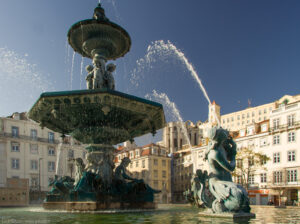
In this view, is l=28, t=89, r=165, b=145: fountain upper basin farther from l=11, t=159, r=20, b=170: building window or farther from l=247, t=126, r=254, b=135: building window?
l=247, t=126, r=254, b=135: building window

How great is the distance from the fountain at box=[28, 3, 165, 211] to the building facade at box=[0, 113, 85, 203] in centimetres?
3825

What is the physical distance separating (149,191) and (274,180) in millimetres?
40544

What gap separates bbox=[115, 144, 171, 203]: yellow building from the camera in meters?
67.3

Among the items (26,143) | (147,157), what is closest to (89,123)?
(26,143)

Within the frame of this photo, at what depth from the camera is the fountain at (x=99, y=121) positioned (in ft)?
38.4

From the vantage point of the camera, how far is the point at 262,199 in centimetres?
4925

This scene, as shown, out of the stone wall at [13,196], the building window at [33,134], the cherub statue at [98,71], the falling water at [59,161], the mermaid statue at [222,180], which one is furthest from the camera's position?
the building window at [33,134]

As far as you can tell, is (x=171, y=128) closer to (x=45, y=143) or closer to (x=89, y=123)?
(x=45, y=143)

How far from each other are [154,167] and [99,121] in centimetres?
5637

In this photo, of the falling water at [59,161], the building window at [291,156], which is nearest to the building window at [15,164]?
the falling water at [59,161]

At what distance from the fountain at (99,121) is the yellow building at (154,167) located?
5251 cm

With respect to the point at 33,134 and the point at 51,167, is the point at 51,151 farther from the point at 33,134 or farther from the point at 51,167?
the point at 33,134

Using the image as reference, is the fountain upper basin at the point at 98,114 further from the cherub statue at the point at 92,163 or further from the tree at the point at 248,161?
the tree at the point at 248,161

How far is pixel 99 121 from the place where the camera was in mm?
13234
